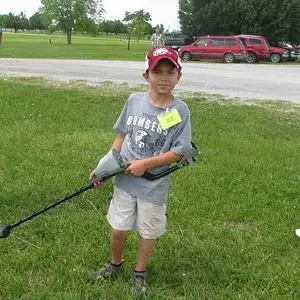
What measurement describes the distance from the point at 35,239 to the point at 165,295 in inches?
44.2

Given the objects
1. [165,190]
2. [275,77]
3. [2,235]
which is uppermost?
[165,190]

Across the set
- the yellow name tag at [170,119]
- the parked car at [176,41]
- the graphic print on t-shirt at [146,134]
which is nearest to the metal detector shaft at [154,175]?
the graphic print on t-shirt at [146,134]

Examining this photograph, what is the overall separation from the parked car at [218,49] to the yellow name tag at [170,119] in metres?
24.7

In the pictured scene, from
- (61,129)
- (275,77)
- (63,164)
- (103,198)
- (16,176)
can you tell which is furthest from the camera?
(275,77)

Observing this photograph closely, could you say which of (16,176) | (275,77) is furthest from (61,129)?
(275,77)

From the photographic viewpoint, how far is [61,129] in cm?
694

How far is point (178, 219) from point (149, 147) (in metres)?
1.33

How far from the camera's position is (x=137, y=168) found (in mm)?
2592

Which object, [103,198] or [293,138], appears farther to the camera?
[293,138]

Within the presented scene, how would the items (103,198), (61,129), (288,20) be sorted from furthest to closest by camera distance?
(288,20)
(61,129)
(103,198)

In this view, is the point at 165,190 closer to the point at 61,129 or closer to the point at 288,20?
the point at 61,129

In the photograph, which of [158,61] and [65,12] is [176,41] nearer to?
[158,61]

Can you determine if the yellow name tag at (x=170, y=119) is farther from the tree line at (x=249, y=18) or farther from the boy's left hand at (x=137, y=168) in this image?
the tree line at (x=249, y=18)

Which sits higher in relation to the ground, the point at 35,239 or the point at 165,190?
the point at 165,190
